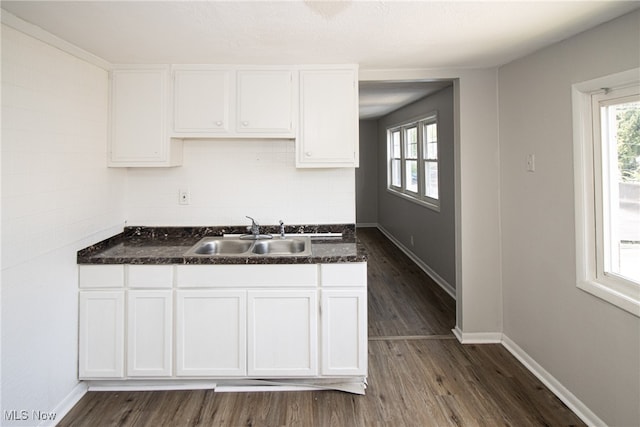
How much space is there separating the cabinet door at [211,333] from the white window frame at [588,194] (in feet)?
6.58

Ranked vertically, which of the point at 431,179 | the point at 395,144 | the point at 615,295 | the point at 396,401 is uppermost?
the point at 395,144

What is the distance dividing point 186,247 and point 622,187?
265cm

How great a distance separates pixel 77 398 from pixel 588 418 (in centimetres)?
296

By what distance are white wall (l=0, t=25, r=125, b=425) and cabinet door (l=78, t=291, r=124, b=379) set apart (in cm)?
6

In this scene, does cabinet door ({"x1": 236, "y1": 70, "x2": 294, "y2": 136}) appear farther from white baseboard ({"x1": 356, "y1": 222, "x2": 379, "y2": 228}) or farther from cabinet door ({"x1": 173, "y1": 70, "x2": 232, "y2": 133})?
white baseboard ({"x1": 356, "y1": 222, "x2": 379, "y2": 228})

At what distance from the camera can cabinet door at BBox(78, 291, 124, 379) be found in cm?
248

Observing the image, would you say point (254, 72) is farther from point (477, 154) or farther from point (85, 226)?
point (477, 154)

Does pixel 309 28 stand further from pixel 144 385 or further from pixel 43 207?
pixel 144 385

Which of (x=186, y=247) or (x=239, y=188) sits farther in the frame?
(x=239, y=188)

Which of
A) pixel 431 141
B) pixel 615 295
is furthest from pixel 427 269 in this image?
pixel 615 295

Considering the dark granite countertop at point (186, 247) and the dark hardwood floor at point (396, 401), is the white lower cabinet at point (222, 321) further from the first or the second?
the dark hardwood floor at point (396, 401)

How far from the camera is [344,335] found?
253 cm

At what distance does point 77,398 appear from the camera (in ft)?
8.03

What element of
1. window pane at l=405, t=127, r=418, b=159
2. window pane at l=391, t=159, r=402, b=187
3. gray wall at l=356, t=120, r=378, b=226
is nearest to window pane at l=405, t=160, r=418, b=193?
window pane at l=405, t=127, r=418, b=159
